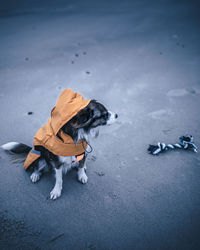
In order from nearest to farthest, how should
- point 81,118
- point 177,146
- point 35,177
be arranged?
point 81,118 → point 35,177 → point 177,146

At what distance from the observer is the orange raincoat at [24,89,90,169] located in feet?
6.07

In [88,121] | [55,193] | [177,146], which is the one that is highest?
[88,121]

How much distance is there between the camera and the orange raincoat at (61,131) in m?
1.85

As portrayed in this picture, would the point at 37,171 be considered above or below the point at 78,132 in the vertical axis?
below

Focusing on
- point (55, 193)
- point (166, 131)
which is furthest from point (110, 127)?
point (55, 193)

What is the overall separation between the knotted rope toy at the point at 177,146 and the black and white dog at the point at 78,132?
49.6 inches

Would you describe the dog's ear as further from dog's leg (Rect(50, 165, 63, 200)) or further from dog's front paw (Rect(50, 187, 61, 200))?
dog's front paw (Rect(50, 187, 61, 200))

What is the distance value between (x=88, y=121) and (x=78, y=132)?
0.67 ft

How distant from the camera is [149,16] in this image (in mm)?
8898

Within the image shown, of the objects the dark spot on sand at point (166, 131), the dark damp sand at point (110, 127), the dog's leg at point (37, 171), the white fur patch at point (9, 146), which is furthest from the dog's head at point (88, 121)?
the dark spot on sand at point (166, 131)

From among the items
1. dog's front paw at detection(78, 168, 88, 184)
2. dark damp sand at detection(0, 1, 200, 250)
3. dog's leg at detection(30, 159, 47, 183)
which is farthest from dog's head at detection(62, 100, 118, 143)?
dark damp sand at detection(0, 1, 200, 250)

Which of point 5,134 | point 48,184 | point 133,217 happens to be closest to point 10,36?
point 5,134

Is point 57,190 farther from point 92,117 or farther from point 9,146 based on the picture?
point 92,117

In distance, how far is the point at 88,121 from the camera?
6.69 ft
